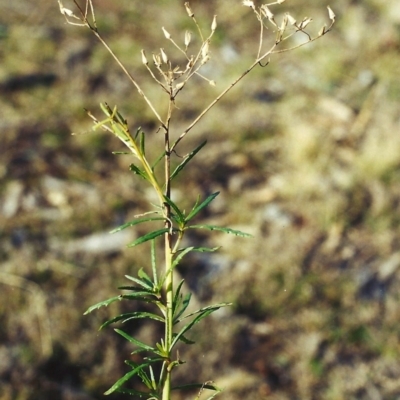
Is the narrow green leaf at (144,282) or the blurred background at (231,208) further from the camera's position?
the blurred background at (231,208)

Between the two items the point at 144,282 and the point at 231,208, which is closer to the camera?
the point at 144,282

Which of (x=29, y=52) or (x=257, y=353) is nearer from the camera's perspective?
(x=257, y=353)

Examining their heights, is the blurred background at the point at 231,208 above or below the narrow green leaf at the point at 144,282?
above

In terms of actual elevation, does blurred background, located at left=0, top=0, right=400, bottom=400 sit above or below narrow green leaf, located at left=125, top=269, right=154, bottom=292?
above

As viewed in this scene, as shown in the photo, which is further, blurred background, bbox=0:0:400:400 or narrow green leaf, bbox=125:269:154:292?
blurred background, bbox=0:0:400:400

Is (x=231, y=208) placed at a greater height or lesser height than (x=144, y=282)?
greater

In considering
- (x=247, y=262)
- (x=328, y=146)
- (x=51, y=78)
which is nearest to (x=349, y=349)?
(x=247, y=262)

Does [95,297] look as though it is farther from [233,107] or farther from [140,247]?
[233,107]

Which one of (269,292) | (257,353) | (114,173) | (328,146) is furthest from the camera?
(328,146)
